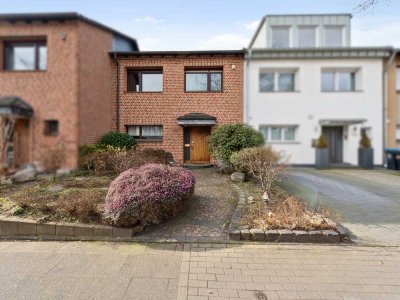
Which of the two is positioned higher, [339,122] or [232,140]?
[339,122]

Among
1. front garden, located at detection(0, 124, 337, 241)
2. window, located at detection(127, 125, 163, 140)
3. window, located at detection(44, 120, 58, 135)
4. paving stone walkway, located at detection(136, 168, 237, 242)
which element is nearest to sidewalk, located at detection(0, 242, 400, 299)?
paving stone walkway, located at detection(136, 168, 237, 242)

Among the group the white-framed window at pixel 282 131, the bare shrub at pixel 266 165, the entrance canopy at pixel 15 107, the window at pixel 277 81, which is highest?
the window at pixel 277 81

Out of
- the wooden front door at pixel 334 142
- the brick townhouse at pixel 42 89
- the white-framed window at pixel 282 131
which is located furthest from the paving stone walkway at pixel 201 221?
the wooden front door at pixel 334 142

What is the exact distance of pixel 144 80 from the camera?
1334cm

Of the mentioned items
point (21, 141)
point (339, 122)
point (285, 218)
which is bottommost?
point (285, 218)

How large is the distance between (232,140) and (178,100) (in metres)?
5.22

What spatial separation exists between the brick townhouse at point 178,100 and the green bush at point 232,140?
369 centimetres

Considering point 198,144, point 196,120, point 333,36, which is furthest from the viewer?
point 333,36

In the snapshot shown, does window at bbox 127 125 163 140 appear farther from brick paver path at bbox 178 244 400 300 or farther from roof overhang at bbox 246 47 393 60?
brick paver path at bbox 178 244 400 300

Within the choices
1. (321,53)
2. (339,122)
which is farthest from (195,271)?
(321,53)

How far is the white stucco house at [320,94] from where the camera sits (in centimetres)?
1249

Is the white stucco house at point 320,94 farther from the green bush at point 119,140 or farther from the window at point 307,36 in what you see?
the green bush at point 119,140

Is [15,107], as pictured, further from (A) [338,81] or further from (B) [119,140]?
(A) [338,81]

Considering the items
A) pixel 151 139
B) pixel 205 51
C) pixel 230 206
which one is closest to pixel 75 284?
pixel 230 206
